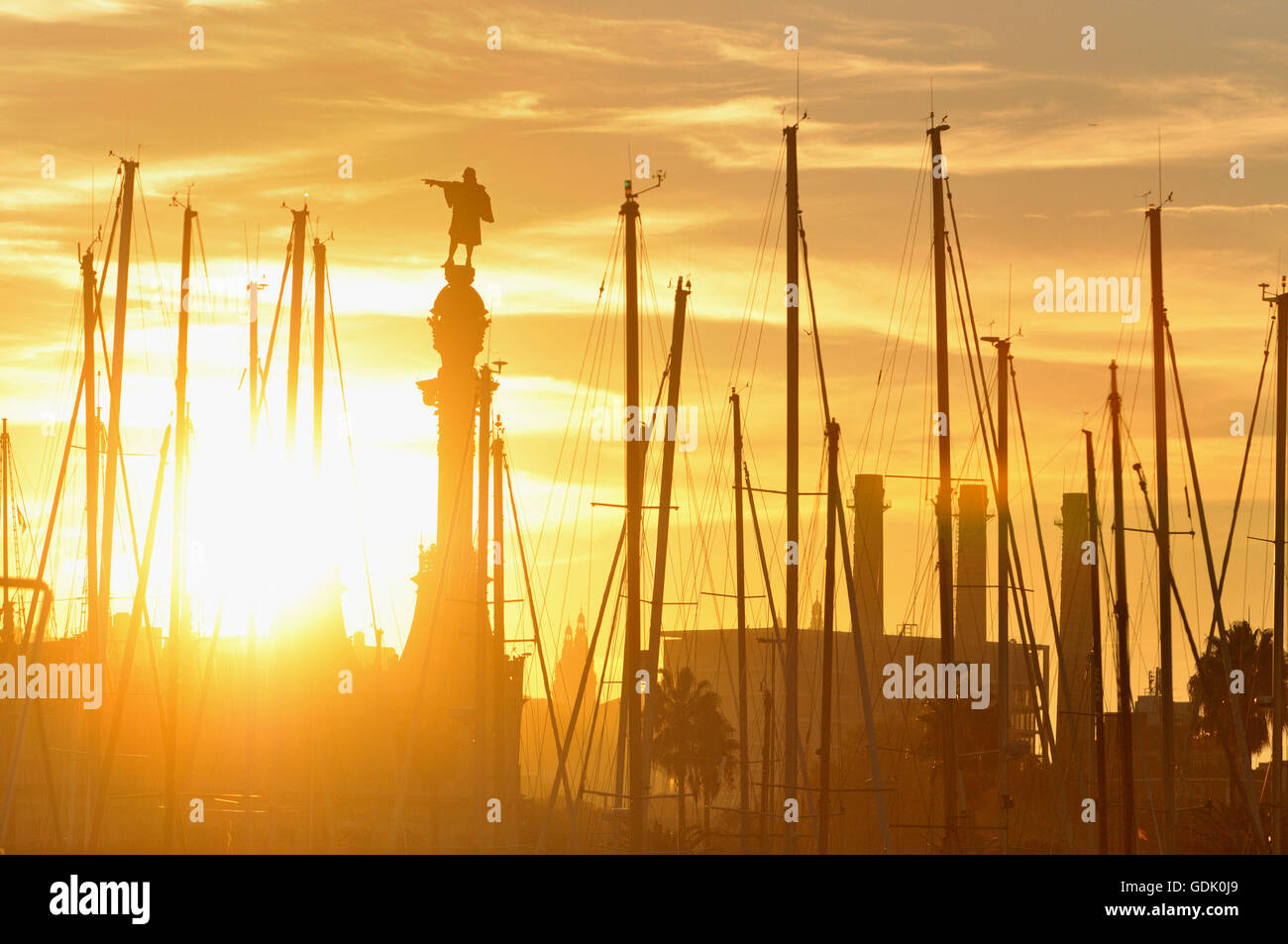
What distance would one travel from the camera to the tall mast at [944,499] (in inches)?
1262

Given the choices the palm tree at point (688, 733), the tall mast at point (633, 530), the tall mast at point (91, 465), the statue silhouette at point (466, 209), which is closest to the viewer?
the tall mast at point (633, 530)

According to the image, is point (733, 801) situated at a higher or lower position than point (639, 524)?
lower

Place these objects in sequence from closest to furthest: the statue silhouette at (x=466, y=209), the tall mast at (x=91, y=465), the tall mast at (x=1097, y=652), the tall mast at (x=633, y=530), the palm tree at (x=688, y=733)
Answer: the tall mast at (x=633, y=530) < the tall mast at (x=91, y=465) < the tall mast at (x=1097, y=652) < the statue silhouette at (x=466, y=209) < the palm tree at (x=688, y=733)

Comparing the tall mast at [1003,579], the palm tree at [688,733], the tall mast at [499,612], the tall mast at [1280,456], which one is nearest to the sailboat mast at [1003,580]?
the tall mast at [1003,579]

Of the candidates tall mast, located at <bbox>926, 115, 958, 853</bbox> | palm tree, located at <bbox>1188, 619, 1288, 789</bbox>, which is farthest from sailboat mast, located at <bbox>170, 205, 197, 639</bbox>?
palm tree, located at <bbox>1188, 619, 1288, 789</bbox>

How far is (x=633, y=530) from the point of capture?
109ft

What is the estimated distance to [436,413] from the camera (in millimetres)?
58781

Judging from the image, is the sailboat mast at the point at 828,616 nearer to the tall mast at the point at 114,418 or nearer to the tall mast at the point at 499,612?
the tall mast at the point at 499,612

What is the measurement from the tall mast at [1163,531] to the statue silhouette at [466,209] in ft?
89.0

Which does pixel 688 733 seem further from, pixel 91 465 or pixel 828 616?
pixel 91 465

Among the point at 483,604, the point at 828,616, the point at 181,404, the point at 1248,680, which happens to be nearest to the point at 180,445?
the point at 181,404
